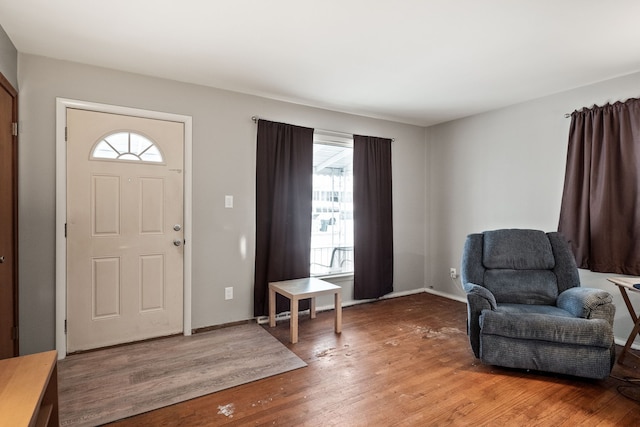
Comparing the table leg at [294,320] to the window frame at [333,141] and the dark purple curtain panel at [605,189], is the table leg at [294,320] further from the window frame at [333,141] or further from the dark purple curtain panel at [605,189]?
the dark purple curtain panel at [605,189]

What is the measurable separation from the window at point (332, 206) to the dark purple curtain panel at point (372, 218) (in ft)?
0.51

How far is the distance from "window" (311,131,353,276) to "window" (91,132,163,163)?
1754mm

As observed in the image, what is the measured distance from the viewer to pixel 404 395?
7.02 feet

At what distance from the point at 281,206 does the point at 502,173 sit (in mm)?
2580

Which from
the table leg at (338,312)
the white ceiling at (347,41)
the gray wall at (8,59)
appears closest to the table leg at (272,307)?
the table leg at (338,312)

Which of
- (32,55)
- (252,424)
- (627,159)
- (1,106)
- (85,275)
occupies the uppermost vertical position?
(32,55)

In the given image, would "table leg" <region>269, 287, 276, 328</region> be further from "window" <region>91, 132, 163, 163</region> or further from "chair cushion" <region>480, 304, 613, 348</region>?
"chair cushion" <region>480, 304, 613, 348</region>

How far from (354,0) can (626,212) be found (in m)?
2.87

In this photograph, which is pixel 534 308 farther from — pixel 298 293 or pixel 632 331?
pixel 298 293

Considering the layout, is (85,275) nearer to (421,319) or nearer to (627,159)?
(421,319)

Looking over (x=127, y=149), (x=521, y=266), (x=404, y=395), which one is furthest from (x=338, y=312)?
(x=127, y=149)

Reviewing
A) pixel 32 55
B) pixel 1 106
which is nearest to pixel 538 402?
pixel 1 106

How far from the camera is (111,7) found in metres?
1.99

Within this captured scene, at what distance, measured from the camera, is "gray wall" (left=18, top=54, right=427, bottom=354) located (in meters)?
2.55
